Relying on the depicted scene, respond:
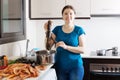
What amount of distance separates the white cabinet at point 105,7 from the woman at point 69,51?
679mm

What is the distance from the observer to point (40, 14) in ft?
10.1

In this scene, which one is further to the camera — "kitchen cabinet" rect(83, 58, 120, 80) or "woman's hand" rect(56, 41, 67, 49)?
"kitchen cabinet" rect(83, 58, 120, 80)

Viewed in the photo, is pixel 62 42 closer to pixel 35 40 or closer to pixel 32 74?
pixel 32 74

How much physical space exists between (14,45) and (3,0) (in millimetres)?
531

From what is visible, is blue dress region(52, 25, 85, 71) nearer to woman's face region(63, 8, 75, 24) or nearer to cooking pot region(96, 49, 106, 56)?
woman's face region(63, 8, 75, 24)

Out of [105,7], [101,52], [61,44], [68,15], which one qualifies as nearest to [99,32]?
[101,52]

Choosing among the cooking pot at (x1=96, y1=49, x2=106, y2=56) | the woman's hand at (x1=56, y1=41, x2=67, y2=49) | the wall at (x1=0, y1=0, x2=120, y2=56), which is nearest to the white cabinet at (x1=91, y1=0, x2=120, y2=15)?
the wall at (x1=0, y1=0, x2=120, y2=56)

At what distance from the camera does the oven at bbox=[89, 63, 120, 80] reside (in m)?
2.92

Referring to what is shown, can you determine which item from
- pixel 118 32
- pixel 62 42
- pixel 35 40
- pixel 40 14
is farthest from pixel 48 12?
pixel 118 32

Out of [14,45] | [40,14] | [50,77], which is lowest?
[50,77]

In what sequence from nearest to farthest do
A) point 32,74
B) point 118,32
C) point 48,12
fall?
point 32,74, point 48,12, point 118,32

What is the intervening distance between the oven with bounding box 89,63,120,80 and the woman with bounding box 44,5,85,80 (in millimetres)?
596

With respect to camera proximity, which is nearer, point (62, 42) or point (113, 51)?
point (62, 42)

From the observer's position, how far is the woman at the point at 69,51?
239cm
